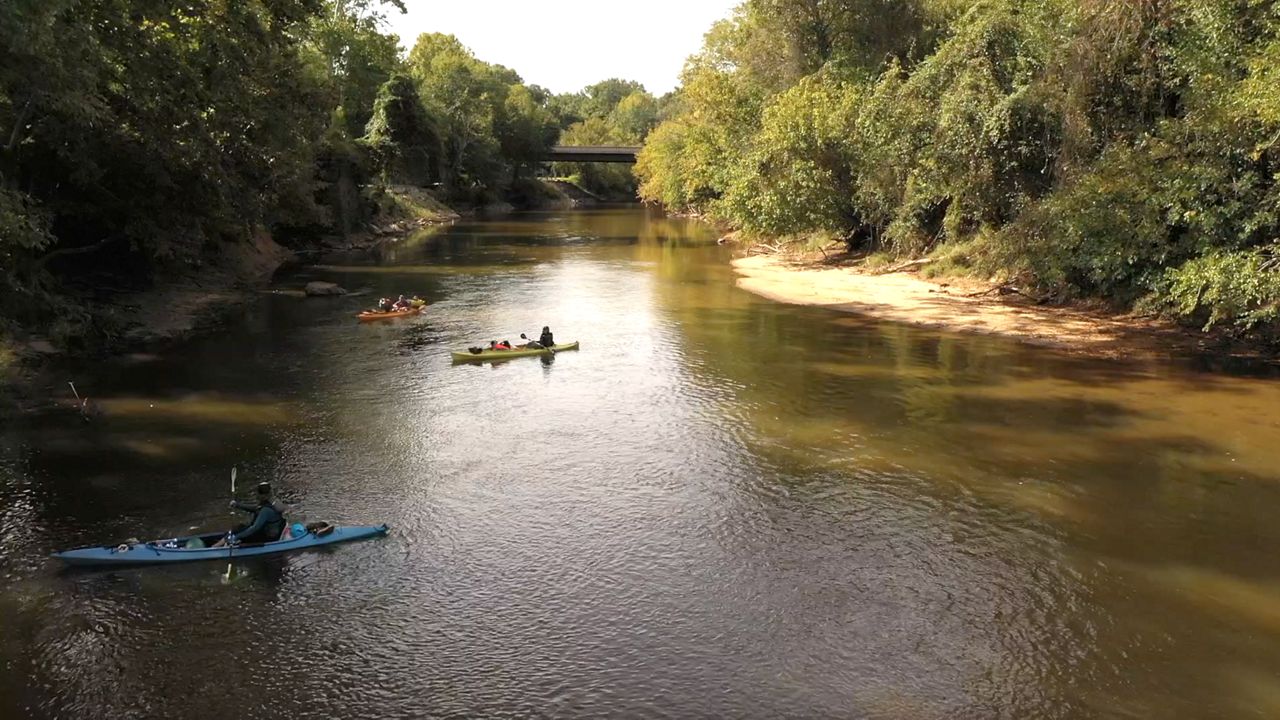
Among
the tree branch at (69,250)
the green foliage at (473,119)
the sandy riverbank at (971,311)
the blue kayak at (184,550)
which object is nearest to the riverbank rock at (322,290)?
the tree branch at (69,250)

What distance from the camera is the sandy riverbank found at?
27969mm

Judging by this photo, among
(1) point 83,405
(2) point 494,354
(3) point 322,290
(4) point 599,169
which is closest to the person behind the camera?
(1) point 83,405

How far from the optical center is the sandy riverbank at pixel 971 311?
91.8 ft

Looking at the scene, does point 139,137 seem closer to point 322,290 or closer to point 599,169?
point 322,290

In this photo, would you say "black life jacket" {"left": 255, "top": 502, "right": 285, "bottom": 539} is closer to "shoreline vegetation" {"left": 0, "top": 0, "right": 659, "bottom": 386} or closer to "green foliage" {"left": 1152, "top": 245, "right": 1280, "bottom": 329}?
"shoreline vegetation" {"left": 0, "top": 0, "right": 659, "bottom": 386}

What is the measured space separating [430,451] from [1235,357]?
23.1 metres

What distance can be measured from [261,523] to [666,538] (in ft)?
21.4

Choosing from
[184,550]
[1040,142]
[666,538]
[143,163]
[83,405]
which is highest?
[1040,142]

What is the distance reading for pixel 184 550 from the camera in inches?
538

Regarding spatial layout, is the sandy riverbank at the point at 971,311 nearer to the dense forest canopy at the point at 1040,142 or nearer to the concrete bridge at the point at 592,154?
the dense forest canopy at the point at 1040,142

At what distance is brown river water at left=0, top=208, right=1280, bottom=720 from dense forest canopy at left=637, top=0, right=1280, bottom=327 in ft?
15.3

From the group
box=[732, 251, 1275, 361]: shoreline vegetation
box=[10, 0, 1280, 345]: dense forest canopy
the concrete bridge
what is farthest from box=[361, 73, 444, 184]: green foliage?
box=[732, 251, 1275, 361]: shoreline vegetation

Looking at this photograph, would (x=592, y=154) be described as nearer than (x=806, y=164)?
No

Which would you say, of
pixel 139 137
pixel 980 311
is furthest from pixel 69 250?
pixel 980 311
